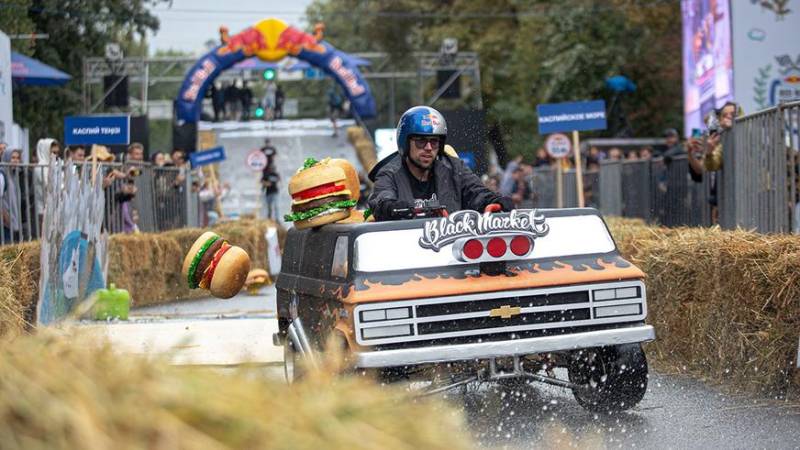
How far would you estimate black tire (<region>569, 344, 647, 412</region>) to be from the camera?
8.48 metres

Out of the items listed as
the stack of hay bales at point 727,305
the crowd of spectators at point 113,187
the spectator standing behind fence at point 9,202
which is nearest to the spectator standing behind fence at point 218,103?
the crowd of spectators at point 113,187

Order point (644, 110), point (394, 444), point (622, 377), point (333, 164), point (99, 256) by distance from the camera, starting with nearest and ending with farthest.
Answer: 1. point (394, 444)
2. point (622, 377)
3. point (333, 164)
4. point (99, 256)
5. point (644, 110)

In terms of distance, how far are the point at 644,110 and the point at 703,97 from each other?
18036 millimetres

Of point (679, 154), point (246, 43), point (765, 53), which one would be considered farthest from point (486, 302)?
point (246, 43)

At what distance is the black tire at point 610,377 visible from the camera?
8477 millimetres

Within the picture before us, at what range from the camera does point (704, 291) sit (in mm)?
10688

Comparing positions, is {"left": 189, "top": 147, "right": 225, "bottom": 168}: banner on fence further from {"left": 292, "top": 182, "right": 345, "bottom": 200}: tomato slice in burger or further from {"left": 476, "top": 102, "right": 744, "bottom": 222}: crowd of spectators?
{"left": 292, "top": 182, "right": 345, "bottom": 200}: tomato slice in burger

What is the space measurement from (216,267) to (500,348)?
243 cm

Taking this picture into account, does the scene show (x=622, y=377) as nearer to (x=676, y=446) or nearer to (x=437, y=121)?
(x=676, y=446)

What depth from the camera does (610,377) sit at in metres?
8.58

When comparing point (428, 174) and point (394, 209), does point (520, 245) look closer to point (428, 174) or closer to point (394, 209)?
point (394, 209)

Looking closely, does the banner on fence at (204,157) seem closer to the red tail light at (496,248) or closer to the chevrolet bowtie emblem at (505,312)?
the red tail light at (496,248)

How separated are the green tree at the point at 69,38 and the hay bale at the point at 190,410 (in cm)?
3805

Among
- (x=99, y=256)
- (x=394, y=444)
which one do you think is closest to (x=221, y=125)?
(x=99, y=256)
